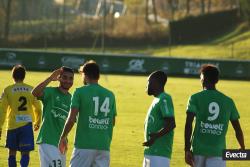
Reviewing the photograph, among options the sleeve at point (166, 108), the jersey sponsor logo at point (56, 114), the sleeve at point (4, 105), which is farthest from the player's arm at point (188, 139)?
the sleeve at point (4, 105)

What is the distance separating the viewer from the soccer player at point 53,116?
37.9ft

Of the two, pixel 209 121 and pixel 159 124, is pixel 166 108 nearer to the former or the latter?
pixel 159 124

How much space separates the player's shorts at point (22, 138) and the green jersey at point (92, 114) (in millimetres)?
3323

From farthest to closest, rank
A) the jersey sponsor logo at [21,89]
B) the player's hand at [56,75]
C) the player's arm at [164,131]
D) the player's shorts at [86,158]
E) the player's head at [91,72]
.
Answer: the jersey sponsor logo at [21,89] → the player's hand at [56,75] → the player's shorts at [86,158] → the player's head at [91,72] → the player's arm at [164,131]

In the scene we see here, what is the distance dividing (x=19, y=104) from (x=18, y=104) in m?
0.02

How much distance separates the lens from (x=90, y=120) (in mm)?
10367

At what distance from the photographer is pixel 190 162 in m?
9.97

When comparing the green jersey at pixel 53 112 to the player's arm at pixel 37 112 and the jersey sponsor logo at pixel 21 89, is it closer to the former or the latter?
the player's arm at pixel 37 112

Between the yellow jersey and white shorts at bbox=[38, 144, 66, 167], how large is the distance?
185 cm

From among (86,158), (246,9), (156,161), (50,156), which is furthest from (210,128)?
(246,9)

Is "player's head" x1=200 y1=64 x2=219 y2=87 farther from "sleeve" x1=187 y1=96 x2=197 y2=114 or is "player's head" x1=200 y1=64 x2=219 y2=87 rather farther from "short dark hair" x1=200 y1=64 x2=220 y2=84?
"sleeve" x1=187 y1=96 x2=197 y2=114

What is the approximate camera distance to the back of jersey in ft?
44.1

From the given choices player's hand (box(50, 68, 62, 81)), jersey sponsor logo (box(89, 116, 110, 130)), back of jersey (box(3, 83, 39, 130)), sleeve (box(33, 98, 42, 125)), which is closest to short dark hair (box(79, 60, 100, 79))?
jersey sponsor logo (box(89, 116, 110, 130))

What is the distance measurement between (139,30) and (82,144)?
2729 inches
